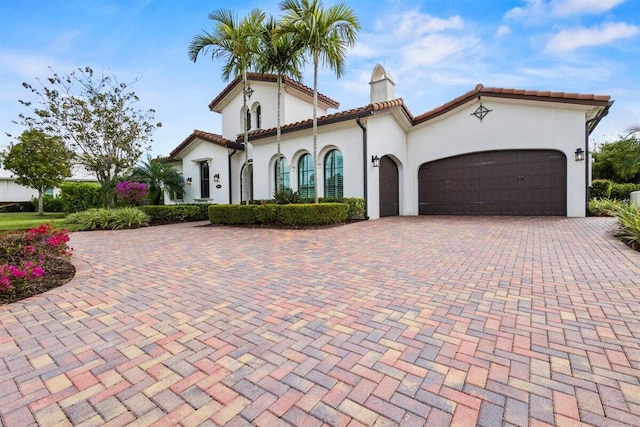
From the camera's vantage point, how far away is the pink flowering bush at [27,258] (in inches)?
138

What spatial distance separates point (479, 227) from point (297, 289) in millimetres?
7139

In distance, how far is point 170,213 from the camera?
13.4 metres

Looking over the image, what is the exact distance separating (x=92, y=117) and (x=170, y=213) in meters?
6.08

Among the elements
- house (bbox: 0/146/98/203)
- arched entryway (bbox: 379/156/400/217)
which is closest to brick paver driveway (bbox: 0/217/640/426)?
arched entryway (bbox: 379/156/400/217)

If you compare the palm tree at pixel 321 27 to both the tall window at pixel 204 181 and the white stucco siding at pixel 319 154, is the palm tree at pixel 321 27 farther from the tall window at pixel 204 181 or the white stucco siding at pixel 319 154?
the tall window at pixel 204 181

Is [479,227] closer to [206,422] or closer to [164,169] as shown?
[206,422]

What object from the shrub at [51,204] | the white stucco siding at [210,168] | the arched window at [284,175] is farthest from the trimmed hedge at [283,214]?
the shrub at [51,204]

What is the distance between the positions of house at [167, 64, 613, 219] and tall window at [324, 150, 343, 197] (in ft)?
0.14

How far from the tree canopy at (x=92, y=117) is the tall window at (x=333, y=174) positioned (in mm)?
9952

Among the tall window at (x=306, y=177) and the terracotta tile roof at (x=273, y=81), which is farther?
the terracotta tile roof at (x=273, y=81)

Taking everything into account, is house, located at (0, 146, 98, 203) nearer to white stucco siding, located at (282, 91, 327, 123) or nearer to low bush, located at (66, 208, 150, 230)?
low bush, located at (66, 208, 150, 230)

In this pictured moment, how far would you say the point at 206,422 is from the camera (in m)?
1.57

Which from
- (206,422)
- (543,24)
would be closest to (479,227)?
(543,24)

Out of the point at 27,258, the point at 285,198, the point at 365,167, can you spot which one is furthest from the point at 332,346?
the point at 365,167
